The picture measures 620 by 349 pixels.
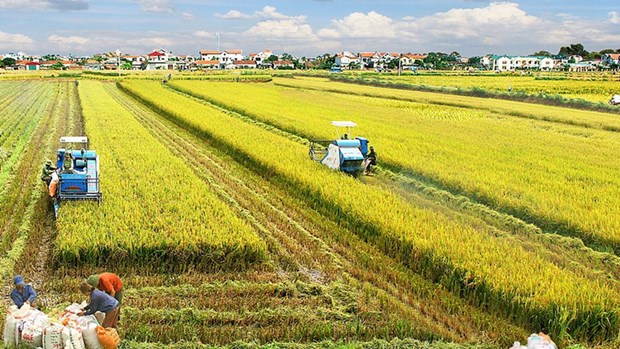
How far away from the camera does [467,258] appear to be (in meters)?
8.70

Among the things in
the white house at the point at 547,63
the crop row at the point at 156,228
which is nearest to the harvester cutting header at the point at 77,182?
the crop row at the point at 156,228

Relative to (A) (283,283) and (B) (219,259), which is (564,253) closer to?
(A) (283,283)

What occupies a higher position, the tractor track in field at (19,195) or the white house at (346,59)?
the white house at (346,59)

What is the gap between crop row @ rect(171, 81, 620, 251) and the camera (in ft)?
38.3

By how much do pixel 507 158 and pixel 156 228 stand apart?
38.9 ft

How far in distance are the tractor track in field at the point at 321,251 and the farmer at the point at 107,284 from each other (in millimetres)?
2886

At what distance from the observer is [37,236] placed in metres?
10.2

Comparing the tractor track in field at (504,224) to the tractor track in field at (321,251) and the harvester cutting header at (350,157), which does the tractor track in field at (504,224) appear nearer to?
the harvester cutting header at (350,157)

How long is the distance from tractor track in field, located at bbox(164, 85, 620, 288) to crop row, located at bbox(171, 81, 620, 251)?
0.35 meters

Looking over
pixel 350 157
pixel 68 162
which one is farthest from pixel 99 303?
pixel 350 157

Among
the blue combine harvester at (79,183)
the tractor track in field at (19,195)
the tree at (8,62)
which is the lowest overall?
the tractor track in field at (19,195)

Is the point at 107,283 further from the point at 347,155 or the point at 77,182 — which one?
the point at 347,155

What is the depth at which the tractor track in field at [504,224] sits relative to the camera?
944 centimetres

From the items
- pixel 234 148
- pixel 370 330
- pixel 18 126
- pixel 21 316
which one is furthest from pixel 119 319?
pixel 18 126
